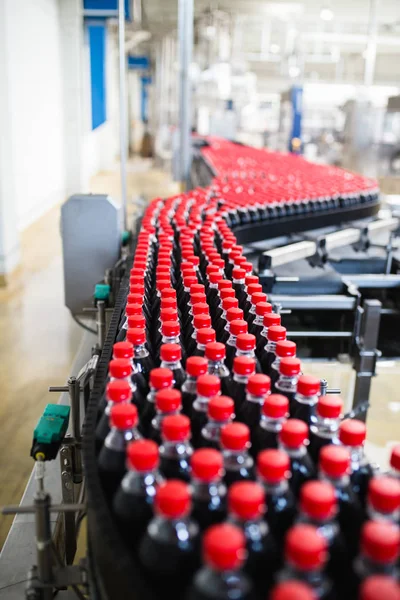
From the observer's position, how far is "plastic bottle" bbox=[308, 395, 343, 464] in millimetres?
968

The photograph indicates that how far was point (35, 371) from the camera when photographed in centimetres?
355

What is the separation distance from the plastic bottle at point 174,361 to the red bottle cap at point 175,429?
0.29m

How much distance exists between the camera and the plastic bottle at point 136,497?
0.82 meters

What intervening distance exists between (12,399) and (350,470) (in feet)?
8.66

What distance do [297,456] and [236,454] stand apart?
0.34 ft

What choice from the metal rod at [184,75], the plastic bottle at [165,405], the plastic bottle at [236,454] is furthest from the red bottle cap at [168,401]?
the metal rod at [184,75]

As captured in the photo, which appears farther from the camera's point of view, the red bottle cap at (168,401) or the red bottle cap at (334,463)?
the red bottle cap at (168,401)

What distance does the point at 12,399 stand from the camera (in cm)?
320

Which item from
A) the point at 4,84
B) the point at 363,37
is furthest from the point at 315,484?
the point at 363,37

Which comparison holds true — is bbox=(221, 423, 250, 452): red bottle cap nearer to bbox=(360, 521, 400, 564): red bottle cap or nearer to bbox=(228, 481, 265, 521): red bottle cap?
bbox=(228, 481, 265, 521): red bottle cap

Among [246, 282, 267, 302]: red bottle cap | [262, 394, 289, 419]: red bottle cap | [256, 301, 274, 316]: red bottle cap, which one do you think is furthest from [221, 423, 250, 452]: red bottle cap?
[246, 282, 267, 302]: red bottle cap

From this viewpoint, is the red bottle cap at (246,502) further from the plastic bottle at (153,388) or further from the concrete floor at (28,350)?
the concrete floor at (28,350)

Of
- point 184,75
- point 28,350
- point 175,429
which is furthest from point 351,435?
point 184,75

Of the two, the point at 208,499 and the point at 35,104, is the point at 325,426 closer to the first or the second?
the point at 208,499
